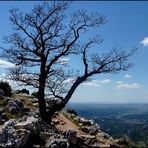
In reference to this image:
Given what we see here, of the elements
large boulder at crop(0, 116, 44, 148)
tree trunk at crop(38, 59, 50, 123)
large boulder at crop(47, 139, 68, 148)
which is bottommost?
large boulder at crop(47, 139, 68, 148)

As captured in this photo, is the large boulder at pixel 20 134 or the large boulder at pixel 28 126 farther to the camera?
the large boulder at pixel 28 126

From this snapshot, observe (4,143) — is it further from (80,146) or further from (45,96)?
(45,96)

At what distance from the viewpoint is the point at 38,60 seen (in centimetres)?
2658

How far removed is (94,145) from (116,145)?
1.52 meters

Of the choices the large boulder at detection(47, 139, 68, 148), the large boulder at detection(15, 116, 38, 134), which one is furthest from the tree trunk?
the large boulder at detection(47, 139, 68, 148)

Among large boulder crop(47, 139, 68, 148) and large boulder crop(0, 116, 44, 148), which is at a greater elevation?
large boulder crop(0, 116, 44, 148)

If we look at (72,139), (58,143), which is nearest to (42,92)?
(72,139)

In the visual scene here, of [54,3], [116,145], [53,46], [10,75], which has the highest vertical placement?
[54,3]

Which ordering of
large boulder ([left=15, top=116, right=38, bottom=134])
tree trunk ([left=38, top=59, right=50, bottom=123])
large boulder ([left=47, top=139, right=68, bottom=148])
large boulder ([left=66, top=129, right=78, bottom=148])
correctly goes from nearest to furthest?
large boulder ([left=47, top=139, right=68, bottom=148]) < large boulder ([left=15, top=116, right=38, bottom=134]) < large boulder ([left=66, top=129, right=78, bottom=148]) < tree trunk ([left=38, top=59, right=50, bottom=123])

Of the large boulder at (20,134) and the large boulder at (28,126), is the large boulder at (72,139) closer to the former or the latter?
the large boulder at (20,134)

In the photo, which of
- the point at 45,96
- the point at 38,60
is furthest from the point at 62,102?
the point at 38,60

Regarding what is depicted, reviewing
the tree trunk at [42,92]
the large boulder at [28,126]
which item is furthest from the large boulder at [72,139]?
the tree trunk at [42,92]

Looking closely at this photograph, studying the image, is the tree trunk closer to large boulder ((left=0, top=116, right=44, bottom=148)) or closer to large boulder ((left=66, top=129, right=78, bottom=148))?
large boulder ((left=0, top=116, right=44, bottom=148))

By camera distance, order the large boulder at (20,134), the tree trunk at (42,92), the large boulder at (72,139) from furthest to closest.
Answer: the tree trunk at (42,92), the large boulder at (72,139), the large boulder at (20,134)
